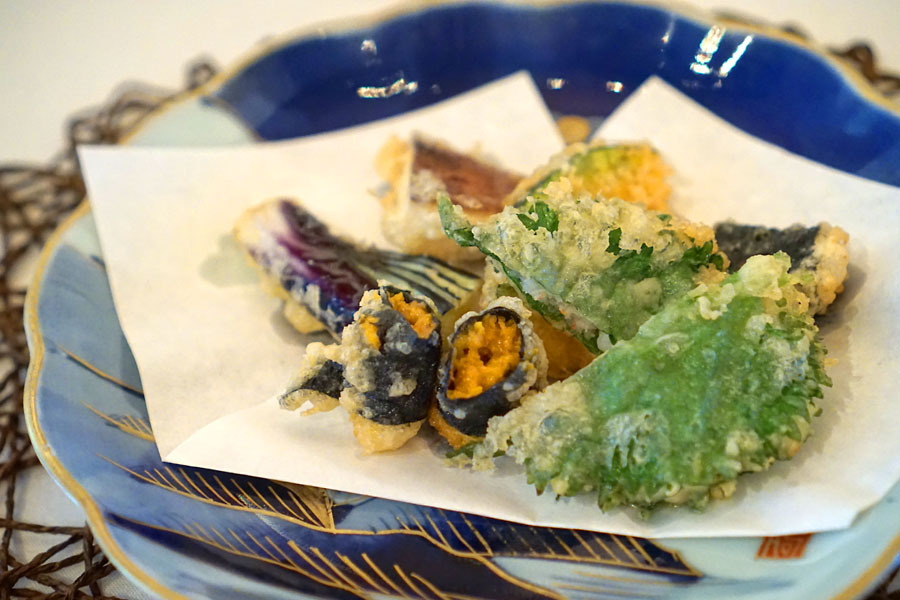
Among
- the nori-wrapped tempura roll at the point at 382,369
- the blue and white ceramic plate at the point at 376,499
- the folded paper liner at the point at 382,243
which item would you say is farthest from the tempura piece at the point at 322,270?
the blue and white ceramic plate at the point at 376,499

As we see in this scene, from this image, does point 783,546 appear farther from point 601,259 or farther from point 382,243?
point 382,243

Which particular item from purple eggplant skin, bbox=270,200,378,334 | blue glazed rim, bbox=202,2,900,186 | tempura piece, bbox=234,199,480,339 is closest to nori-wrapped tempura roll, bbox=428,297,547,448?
tempura piece, bbox=234,199,480,339

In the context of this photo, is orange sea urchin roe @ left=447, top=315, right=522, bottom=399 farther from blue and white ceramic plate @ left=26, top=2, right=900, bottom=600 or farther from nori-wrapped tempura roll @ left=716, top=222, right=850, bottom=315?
nori-wrapped tempura roll @ left=716, top=222, right=850, bottom=315

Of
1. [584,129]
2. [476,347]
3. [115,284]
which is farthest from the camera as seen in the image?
[584,129]

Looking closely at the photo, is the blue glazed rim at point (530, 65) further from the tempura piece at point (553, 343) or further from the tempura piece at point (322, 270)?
the tempura piece at point (553, 343)

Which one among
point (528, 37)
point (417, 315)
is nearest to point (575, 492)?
point (417, 315)

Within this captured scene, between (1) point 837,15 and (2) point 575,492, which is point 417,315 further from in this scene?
(1) point 837,15

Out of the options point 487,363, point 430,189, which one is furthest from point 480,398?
point 430,189
